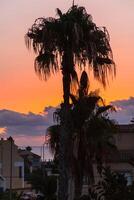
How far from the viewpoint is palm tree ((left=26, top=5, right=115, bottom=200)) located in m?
25.1

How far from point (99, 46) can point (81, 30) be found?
3.31ft

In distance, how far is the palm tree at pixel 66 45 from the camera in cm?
2509

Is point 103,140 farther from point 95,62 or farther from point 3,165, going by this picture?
point 3,165

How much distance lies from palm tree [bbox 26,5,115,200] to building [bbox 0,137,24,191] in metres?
40.4

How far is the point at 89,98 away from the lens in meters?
38.8

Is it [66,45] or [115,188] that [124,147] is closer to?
[66,45]

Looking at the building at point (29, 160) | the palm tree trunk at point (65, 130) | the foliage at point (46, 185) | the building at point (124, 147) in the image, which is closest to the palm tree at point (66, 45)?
the palm tree trunk at point (65, 130)

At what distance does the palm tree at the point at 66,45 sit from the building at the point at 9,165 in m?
40.4

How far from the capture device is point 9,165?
70188 mm

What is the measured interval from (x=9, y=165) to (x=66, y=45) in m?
45.9

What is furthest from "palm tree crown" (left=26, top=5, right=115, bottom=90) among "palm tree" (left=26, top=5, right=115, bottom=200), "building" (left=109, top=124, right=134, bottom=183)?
"building" (left=109, top=124, right=134, bottom=183)

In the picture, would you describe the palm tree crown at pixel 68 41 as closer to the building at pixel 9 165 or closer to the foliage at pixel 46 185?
the foliage at pixel 46 185

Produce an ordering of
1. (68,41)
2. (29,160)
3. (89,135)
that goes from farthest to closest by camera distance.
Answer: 1. (29,160)
2. (89,135)
3. (68,41)

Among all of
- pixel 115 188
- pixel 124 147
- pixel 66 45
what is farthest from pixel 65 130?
pixel 124 147
